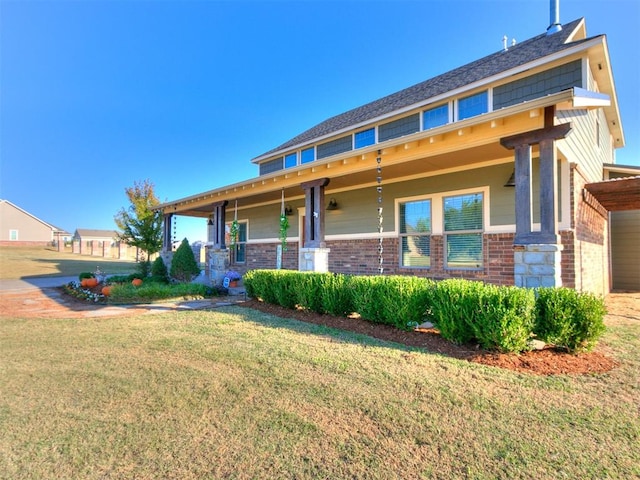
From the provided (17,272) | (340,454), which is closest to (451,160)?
(340,454)

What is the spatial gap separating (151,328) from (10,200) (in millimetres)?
51956

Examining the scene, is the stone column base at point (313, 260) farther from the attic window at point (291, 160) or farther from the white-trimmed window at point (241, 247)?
the attic window at point (291, 160)

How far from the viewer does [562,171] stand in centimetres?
636

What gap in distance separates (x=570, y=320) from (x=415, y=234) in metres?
4.76

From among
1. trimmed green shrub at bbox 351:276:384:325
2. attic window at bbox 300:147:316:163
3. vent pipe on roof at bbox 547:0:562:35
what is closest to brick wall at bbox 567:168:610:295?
trimmed green shrub at bbox 351:276:384:325

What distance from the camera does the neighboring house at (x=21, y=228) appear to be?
40.9 metres

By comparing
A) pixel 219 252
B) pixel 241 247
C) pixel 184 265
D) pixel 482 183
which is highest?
pixel 482 183

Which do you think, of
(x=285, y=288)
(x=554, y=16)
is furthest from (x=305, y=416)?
(x=554, y=16)

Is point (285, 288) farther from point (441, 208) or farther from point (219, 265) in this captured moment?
point (219, 265)

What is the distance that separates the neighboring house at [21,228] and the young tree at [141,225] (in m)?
34.2

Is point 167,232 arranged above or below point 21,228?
below

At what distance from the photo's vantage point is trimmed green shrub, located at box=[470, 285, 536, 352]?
141 inches

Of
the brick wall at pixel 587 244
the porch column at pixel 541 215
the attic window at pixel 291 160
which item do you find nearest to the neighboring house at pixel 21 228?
the attic window at pixel 291 160

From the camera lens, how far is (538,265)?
4699 millimetres
